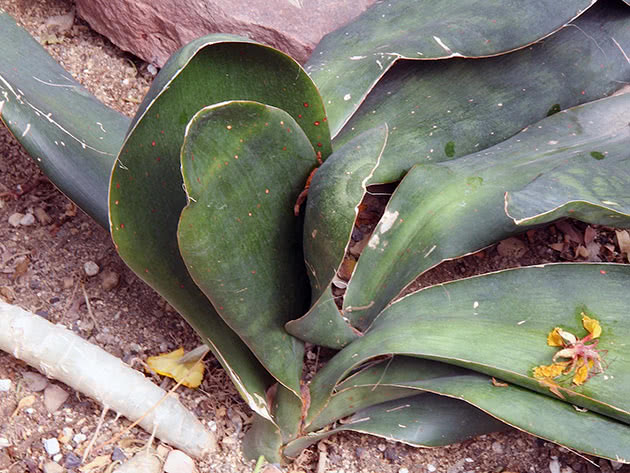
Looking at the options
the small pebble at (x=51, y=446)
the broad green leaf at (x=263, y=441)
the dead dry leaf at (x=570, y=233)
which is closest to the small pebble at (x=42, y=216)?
the small pebble at (x=51, y=446)

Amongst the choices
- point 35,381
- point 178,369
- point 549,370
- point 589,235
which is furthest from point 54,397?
point 589,235

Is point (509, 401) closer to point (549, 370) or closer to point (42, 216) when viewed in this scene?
point (549, 370)

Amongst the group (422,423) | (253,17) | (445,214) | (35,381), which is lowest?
(422,423)

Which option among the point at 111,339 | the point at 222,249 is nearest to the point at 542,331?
the point at 222,249

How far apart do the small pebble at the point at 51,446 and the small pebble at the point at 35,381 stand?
3.2 inches

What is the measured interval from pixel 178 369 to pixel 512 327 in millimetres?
486

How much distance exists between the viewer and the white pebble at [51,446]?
3.02 ft

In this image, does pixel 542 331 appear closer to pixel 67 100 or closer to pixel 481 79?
pixel 481 79

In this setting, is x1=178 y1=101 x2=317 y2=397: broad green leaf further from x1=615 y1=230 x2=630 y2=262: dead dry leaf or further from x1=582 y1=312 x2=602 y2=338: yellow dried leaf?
x1=615 y1=230 x2=630 y2=262: dead dry leaf

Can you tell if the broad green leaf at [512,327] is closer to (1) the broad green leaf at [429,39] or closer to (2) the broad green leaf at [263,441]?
(2) the broad green leaf at [263,441]

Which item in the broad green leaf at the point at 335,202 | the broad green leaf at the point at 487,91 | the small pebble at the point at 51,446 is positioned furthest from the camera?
the broad green leaf at the point at 487,91

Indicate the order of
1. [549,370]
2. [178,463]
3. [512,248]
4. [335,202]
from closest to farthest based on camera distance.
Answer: [335,202] < [549,370] < [178,463] < [512,248]

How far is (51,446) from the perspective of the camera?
3.02 feet

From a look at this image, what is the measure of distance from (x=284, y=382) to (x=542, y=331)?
34 cm
